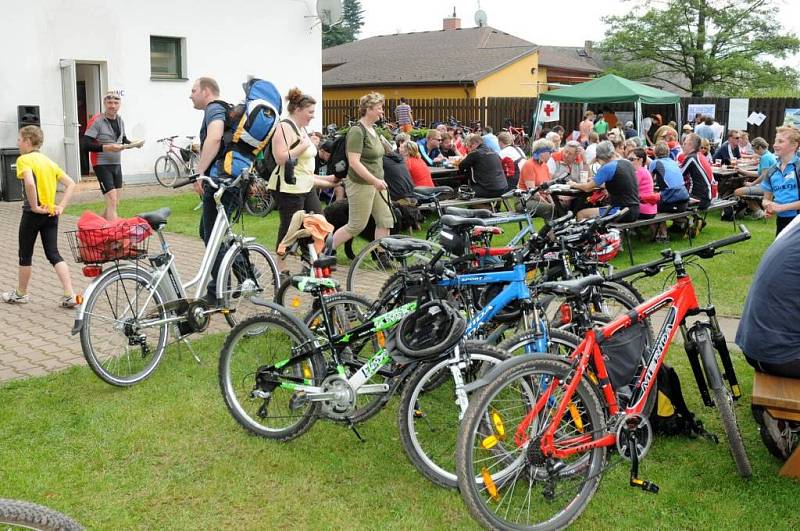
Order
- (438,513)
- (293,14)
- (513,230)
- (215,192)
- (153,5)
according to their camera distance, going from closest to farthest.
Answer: (438,513) → (215,192) → (513,230) → (153,5) → (293,14)

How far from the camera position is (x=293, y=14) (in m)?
21.1

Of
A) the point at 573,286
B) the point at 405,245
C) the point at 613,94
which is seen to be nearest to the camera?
the point at 573,286

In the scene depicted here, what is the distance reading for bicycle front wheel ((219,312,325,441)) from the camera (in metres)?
4.38

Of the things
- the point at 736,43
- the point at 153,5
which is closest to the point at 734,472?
the point at 153,5

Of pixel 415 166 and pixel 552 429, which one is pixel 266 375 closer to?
pixel 552 429

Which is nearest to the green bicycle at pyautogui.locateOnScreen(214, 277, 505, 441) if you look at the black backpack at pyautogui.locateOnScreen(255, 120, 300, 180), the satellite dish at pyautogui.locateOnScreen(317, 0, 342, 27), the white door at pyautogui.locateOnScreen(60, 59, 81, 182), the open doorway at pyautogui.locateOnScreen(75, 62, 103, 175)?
the black backpack at pyautogui.locateOnScreen(255, 120, 300, 180)

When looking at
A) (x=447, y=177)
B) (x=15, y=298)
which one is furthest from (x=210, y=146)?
(x=447, y=177)

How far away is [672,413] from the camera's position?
14.7ft

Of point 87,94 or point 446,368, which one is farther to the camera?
point 87,94

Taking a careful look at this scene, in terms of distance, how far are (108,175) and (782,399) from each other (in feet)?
31.0

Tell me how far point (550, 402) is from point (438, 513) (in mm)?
782

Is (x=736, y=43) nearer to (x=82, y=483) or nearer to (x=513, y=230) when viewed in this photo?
(x=513, y=230)

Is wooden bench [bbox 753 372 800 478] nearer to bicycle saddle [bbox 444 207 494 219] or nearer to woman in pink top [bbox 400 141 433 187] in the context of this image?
bicycle saddle [bbox 444 207 494 219]

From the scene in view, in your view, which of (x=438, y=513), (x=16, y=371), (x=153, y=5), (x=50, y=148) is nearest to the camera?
(x=438, y=513)
